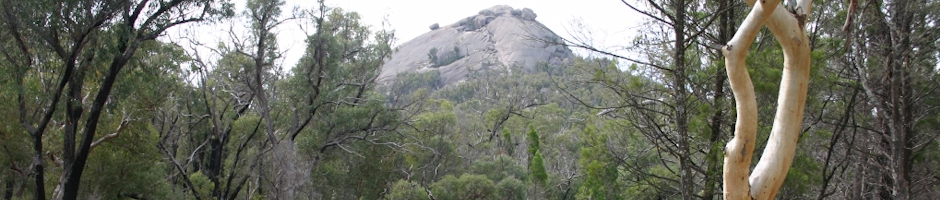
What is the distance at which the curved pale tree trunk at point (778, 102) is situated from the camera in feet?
11.3

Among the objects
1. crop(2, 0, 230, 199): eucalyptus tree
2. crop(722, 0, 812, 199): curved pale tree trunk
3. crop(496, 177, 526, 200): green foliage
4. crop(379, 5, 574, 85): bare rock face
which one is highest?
crop(379, 5, 574, 85): bare rock face

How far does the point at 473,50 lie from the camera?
103000mm

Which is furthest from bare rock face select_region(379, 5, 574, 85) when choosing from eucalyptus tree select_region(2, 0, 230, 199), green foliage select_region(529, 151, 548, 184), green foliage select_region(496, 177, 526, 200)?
eucalyptus tree select_region(2, 0, 230, 199)

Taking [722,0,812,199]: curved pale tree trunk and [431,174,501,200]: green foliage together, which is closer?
[722,0,812,199]: curved pale tree trunk

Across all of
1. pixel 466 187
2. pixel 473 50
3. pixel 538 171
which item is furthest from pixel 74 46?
pixel 473 50

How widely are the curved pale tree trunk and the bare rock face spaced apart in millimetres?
74349

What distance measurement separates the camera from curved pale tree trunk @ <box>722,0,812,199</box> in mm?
3443

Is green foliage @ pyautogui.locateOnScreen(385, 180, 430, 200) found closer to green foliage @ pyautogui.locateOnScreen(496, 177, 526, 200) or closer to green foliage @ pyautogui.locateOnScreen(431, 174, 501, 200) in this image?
green foliage @ pyautogui.locateOnScreen(431, 174, 501, 200)

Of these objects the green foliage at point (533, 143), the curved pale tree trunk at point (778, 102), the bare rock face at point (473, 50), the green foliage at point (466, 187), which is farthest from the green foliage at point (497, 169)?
the bare rock face at point (473, 50)

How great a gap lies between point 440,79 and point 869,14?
79.2m

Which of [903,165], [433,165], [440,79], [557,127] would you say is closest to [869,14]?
[903,165]

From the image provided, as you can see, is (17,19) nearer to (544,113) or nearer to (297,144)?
(297,144)

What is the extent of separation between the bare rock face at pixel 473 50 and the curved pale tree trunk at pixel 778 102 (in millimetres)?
74349

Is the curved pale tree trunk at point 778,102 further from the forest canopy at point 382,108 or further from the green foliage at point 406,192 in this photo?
the green foliage at point 406,192
